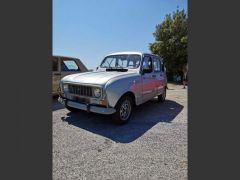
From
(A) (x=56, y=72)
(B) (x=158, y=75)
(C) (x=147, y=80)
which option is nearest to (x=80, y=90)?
(C) (x=147, y=80)

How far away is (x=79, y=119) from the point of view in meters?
5.65

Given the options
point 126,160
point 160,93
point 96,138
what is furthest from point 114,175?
point 160,93

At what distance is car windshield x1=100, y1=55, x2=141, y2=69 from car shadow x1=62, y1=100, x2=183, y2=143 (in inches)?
60.2

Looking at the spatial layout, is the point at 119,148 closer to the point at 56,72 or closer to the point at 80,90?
the point at 80,90

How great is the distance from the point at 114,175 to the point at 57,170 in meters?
0.80

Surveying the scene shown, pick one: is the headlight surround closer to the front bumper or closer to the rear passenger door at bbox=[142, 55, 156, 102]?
the front bumper

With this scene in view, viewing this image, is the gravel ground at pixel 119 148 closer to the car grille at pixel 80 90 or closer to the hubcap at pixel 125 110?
the hubcap at pixel 125 110

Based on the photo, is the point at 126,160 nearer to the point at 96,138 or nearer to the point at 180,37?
the point at 96,138

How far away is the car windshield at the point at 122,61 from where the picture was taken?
20.7 ft

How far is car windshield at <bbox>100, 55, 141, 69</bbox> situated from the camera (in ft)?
20.7

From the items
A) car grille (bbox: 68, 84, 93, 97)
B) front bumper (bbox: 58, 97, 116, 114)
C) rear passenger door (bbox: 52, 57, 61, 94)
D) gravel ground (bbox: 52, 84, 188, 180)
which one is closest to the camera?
gravel ground (bbox: 52, 84, 188, 180)

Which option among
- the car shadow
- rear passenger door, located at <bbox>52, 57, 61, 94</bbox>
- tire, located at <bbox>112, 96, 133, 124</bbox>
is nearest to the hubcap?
tire, located at <bbox>112, 96, 133, 124</bbox>

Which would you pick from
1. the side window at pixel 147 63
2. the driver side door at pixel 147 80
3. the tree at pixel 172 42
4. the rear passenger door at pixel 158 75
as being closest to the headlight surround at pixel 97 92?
the driver side door at pixel 147 80

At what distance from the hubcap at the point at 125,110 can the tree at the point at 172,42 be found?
1658 centimetres
